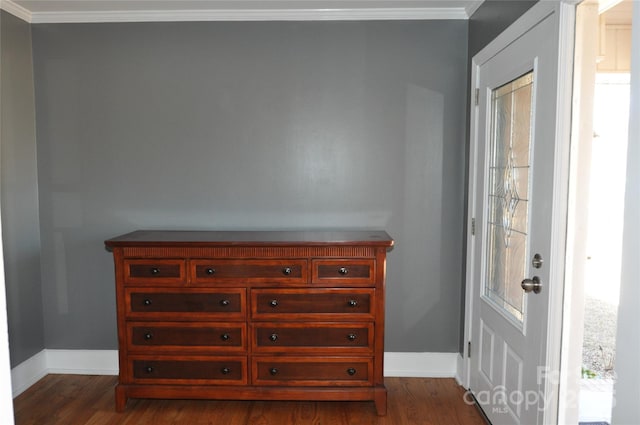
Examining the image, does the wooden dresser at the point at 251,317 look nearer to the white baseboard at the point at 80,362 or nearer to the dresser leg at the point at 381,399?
the dresser leg at the point at 381,399

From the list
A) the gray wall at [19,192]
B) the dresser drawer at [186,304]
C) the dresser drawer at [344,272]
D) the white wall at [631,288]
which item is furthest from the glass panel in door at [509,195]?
the gray wall at [19,192]

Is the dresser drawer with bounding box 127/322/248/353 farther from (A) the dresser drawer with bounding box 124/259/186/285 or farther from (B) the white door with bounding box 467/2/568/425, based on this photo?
(B) the white door with bounding box 467/2/568/425

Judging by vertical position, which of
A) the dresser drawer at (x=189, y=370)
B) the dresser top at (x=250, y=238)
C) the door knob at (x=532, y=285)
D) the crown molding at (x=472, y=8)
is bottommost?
the dresser drawer at (x=189, y=370)

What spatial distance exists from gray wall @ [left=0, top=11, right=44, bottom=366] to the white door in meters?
2.84

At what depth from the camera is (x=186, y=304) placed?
272 cm

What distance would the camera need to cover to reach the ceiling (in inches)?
116

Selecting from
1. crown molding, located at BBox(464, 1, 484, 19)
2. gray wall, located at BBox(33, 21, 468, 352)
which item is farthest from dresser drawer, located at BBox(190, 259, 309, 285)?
crown molding, located at BBox(464, 1, 484, 19)

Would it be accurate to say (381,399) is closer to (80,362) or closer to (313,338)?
(313,338)

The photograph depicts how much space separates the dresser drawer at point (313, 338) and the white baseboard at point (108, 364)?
671 millimetres

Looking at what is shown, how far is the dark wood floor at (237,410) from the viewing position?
269 centimetres

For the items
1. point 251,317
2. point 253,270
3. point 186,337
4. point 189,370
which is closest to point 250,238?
point 253,270

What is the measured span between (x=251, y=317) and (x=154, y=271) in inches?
24.0

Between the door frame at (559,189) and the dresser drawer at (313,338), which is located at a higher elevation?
the door frame at (559,189)

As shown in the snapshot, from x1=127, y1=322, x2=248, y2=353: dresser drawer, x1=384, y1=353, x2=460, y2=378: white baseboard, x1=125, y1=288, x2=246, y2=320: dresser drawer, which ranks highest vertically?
x1=125, y1=288, x2=246, y2=320: dresser drawer
